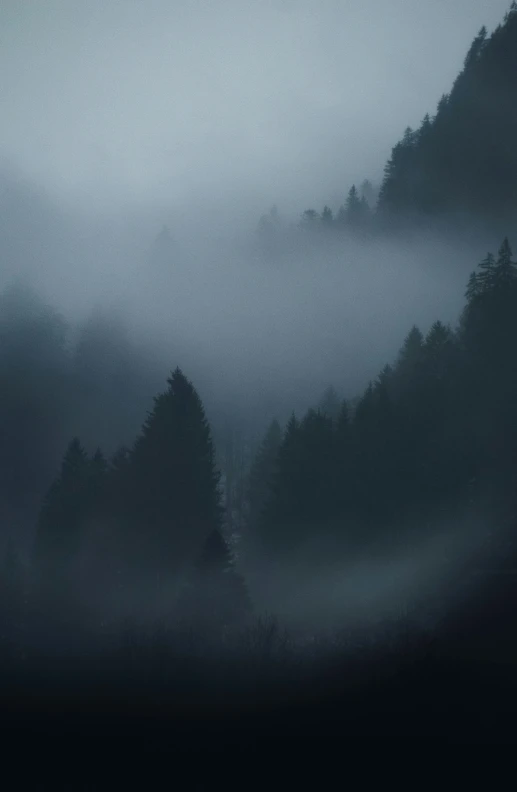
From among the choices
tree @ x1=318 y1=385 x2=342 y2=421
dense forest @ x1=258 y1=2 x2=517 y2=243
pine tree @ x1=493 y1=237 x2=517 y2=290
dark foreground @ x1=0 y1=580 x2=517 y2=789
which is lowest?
dark foreground @ x1=0 y1=580 x2=517 y2=789

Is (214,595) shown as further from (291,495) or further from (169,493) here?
(291,495)

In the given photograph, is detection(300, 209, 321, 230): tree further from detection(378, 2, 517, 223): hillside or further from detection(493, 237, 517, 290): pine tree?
detection(493, 237, 517, 290): pine tree

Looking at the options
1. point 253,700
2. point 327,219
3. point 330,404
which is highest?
point 327,219

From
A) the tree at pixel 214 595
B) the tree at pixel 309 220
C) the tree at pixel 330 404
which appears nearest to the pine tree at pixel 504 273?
the tree at pixel 330 404

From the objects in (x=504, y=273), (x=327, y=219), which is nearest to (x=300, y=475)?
(x=504, y=273)

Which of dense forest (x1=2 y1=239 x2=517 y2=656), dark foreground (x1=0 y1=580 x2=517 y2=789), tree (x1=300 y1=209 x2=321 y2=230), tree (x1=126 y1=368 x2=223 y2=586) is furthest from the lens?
tree (x1=300 y1=209 x2=321 y2=230)

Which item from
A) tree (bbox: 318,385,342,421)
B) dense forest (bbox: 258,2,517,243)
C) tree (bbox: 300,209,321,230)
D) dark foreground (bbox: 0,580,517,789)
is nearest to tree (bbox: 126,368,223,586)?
dark foreground (bbox: 0,580,517,789)

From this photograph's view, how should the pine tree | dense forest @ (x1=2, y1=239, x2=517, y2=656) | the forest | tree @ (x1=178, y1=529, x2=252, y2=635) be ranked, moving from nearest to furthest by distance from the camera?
the forest, tree @ (x1=178, y1=529, x2=252, y2=635), dense forest @ (x1=2, y1=239, x2=517, y2=656), the pine tree

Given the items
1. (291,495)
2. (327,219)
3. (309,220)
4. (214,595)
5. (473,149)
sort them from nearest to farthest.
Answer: (214,595) < (291,495) < (473,149) < (327,219) < (309,220)

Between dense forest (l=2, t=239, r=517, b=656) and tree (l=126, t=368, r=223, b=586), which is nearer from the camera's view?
dense forest (l=2, t=239, r=517, b=656)

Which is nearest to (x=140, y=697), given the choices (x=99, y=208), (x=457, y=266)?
(x=457, y=266)

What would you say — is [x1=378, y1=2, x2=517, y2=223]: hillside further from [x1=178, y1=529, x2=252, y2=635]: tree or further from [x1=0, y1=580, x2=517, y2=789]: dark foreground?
[x1=0, y1=580, x2=517, y2=789]: dark foreground

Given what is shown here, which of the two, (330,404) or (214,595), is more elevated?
(330,404)

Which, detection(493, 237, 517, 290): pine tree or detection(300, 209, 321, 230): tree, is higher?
detection(300, 209, 321, 230): tree
